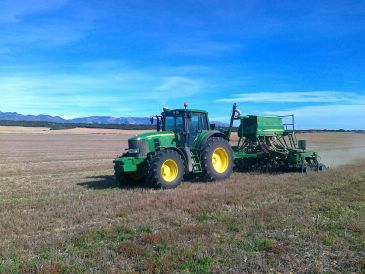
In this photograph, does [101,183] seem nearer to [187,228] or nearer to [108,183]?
[108,183]

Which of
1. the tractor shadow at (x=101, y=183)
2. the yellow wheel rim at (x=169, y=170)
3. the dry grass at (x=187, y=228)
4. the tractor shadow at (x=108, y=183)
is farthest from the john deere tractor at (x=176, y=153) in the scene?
the dry grass at (x=187, y=228)

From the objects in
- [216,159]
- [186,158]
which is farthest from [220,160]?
[186,158]

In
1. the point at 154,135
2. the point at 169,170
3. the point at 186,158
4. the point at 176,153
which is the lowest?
the point at 169,170

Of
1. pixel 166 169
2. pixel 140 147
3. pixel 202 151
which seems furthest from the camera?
pixel 202 151

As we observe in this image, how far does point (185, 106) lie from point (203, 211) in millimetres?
5427

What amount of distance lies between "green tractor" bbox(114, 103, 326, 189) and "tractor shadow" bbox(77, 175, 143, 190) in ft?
1.41

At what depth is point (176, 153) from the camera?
12.6 metres

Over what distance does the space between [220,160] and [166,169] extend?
2.69 m

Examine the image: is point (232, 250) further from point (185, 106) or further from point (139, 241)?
point (185, 106)

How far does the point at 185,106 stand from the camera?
13609 millimetres

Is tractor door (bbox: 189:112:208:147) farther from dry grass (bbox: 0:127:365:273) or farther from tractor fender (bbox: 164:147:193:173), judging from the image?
dry grass (bbox: 0:127:365:273)

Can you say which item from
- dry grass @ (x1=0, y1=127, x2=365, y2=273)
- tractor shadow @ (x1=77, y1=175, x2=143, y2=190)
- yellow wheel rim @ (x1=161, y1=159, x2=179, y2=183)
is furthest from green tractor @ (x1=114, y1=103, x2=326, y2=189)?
dry grass @ (x1=0, y1=127, x2=365, y2=273)

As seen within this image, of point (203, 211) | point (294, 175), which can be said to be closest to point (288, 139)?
point (294, 175)

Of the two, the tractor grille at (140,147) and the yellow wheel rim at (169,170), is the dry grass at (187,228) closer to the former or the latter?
the yellow wheel rim at (169,170)
